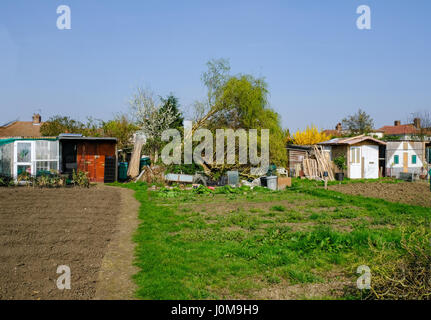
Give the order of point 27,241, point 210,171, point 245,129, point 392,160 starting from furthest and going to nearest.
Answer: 1. point 392,160
2. point 245,129
3. point 210,171
4. point 27,241

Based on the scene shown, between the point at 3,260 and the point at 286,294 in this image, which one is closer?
the point at 286,294

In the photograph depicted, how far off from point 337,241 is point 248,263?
6.88ft

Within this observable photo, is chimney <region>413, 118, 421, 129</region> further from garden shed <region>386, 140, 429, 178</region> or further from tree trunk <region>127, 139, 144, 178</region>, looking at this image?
tree trunk <region>127, 139, 144, 178</region>

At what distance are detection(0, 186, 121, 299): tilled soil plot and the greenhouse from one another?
6232 mm

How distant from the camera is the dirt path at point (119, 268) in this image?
473cm

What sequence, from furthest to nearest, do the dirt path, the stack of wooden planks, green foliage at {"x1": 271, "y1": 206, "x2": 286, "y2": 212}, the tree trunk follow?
the stack of wooden planks → the tree trunk → green foliage at {"x1": 271, "y1": 206, "x2": 286, "y2": 212} → the dirt path

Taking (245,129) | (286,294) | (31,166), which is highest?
(245,129)

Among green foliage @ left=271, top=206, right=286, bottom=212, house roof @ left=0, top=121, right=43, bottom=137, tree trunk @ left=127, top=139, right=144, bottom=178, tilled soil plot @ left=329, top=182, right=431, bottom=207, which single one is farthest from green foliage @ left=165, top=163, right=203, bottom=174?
house roof @ left=0, top=121, right=43, bottom=137

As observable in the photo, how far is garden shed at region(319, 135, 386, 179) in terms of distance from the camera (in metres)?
24.3

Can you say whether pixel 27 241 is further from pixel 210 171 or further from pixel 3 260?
pixel 210 171

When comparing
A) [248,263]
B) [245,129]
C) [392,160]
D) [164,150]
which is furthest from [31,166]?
[392,160]

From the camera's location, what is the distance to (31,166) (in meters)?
18.5

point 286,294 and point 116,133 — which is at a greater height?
point 116,133

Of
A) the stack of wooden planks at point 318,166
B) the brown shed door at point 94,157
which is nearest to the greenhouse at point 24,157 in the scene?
the brown shed door at point 94,157
